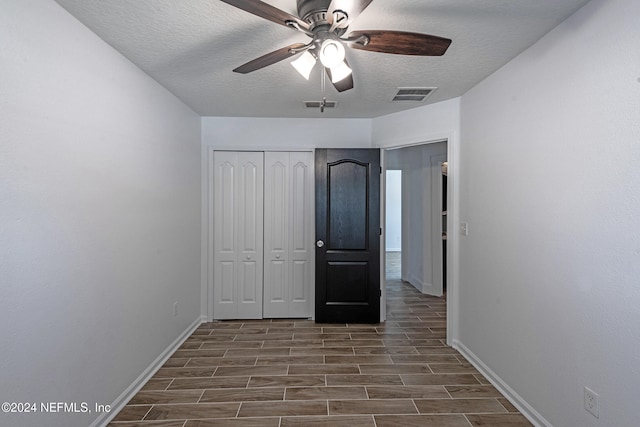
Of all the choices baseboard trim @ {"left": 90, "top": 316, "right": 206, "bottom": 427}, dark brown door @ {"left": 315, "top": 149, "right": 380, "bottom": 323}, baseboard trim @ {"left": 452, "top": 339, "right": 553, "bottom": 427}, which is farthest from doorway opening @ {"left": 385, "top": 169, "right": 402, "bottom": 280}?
baseboard trim @ {"left": 90, "top": 316, "right": 206, "bottom": 427}

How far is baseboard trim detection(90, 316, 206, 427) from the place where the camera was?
204 centimetres

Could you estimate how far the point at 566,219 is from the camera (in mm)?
1821

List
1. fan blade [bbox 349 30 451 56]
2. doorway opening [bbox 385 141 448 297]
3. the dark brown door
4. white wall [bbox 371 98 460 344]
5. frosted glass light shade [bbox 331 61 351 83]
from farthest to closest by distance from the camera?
doorway opening [bbox 385 141 448 297], the dark brown door, white wall [bbox 371 98 460 344], frosted glass light shade [bbox 331 61 351 83], fan blade [bbox 349 30 451 56]

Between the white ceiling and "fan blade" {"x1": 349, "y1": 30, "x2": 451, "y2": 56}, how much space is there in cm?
28

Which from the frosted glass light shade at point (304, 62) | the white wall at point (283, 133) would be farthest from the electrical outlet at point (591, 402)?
the white wall at point (283, 133)

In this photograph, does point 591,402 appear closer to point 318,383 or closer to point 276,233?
point 318,383

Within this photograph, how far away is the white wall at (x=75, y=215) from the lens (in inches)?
57.2

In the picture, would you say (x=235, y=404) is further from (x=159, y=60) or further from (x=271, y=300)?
(x=159, y=60)

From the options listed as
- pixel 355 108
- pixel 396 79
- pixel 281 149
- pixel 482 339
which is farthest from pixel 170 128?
pixel 482 339

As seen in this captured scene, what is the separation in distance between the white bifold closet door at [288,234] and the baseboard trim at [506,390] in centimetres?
180

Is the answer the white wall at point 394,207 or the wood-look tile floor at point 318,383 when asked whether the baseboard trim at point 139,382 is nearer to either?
the wood-look tile floor at point 318,383

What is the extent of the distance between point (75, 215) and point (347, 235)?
8.58 ft

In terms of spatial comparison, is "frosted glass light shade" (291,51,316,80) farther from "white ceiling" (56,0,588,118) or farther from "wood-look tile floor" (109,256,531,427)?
"wood-look tile floor" (109,256,531,427)

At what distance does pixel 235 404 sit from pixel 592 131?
272 cm
